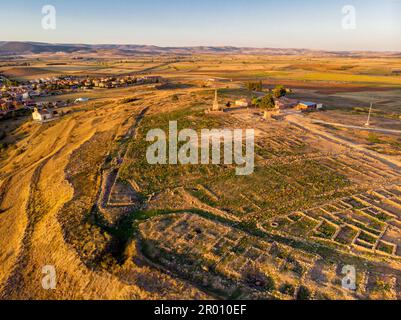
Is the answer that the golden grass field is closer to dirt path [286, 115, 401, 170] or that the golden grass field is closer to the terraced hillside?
the terraced hillside

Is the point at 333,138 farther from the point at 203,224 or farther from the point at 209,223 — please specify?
the point at 203,224

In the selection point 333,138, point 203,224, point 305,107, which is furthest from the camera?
point 305,107

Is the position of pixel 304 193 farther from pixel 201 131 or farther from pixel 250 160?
pixel 201 131

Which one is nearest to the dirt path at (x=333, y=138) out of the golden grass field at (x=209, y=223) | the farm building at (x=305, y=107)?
the golden grass field at (x=209, y=223)

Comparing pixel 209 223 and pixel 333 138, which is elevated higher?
pixel 333 138

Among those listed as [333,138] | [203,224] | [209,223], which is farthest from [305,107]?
[203,224]

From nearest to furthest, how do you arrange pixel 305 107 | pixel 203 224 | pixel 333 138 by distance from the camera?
pixel 203 224, pixel 333 138, pixel 305 107

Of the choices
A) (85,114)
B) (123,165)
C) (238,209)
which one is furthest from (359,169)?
(85,114)

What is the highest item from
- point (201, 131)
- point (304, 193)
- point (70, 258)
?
point (201, 131)

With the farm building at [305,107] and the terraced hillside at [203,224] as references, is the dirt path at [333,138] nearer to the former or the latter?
the terraced hillside at [203,224]

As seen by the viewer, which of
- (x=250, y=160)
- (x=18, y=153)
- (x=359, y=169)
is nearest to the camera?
(x=359, y=169)

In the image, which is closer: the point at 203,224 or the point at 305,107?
Result: the point at 203,224
